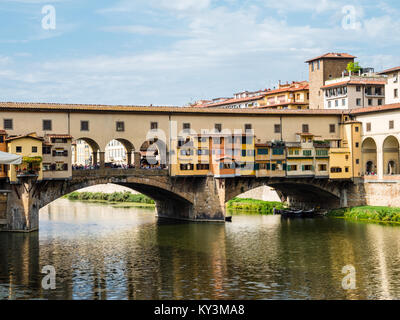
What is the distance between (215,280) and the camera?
3225cm

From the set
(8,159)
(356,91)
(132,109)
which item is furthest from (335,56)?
(8,159)

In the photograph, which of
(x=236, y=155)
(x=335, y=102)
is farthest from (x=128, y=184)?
(x=335, y=102)

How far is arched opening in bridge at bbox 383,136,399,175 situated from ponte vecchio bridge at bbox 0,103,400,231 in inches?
4.0

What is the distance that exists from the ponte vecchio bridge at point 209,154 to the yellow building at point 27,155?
68 centimetres

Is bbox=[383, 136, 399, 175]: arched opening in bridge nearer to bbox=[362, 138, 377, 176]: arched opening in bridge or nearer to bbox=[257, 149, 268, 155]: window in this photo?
bbox=[362, 138, 377, 176]: arched opening in bridge

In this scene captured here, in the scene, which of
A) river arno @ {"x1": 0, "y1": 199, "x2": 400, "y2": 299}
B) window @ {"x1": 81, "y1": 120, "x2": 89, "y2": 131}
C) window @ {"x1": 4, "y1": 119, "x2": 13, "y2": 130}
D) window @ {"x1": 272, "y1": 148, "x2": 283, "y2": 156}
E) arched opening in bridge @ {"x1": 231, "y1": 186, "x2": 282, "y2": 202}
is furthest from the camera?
arched opening in bridge @ {"x1": 231, "y1": 186, "x2": 282, "y2": 202}

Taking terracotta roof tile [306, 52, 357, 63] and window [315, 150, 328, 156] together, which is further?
terracotta roof tile [306, 52, 357, 63]

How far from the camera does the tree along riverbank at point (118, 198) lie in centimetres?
7825

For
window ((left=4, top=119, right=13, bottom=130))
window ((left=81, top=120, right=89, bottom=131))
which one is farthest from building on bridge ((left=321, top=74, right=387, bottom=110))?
window ((left=4, top=119, right=13, bottom=130))

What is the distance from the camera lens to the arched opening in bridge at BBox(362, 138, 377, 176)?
63.2 metres

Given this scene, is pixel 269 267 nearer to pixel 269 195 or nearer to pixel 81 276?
pixel 81 276

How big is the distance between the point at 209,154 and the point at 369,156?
17626 mm

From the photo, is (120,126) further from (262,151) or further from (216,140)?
(262,151)

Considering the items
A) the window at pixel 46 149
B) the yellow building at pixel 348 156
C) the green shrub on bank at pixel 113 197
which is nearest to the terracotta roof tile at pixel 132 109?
the yellow building at pixel 348 156
